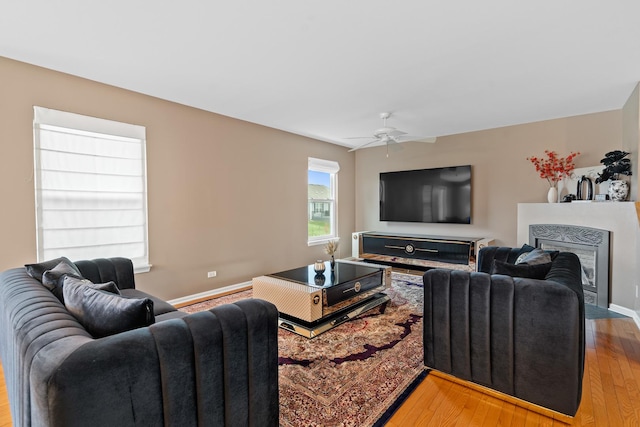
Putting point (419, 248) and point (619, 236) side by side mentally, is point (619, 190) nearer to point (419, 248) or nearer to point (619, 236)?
point (619, 236)

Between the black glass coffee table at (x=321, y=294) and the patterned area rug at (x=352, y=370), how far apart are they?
0.10 meters

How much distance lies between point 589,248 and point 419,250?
7.05 ft

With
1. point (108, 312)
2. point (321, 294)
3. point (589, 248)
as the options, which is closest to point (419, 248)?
point (589, 248)

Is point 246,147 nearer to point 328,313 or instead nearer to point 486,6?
point 328,313

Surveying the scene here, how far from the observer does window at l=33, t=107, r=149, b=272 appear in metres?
2.89

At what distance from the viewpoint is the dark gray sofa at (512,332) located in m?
1.68

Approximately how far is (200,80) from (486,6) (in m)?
2.50

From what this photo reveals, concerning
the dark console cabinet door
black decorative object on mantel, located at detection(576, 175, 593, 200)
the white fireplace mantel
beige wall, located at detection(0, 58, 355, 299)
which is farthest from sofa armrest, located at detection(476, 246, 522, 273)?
beige wall, located at detection(0, 58, 355, 299)

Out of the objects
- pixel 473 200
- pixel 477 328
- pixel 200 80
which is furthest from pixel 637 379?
pixel 200 80

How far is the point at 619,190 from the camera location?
141 inches

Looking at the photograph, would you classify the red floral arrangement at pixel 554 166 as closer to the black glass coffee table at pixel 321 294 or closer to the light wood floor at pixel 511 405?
the light wood floor at pixel 511 405

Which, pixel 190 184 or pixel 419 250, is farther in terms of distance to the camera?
pixel 419 250

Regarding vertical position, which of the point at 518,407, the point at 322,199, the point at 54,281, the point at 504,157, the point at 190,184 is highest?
the point at 504,157

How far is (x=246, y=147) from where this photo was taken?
4.55 meters
